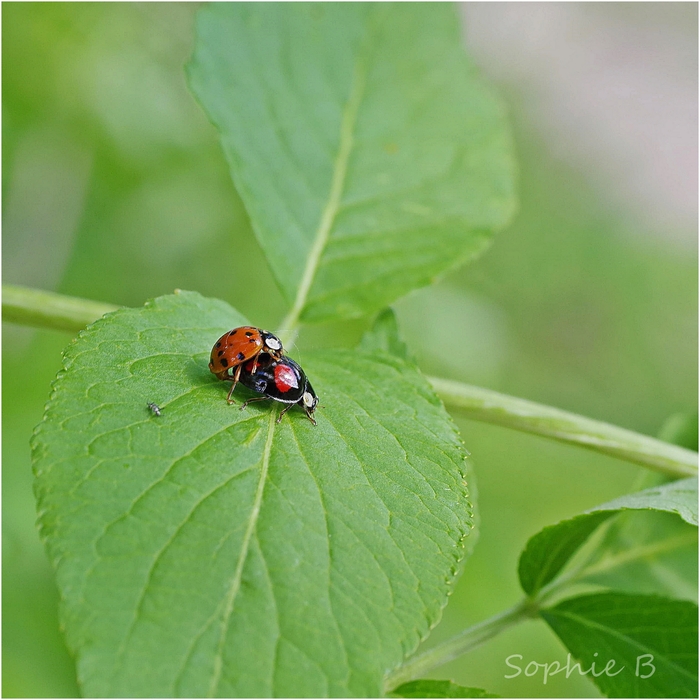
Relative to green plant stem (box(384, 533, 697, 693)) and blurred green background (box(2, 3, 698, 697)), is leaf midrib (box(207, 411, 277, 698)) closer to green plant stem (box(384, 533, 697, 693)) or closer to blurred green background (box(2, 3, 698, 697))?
green plant stem (box(384, 533, 697, 693))

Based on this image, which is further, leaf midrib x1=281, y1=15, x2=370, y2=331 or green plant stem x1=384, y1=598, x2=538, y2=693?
leaf midrib x1=281, y1=15, x2=370, y2=331

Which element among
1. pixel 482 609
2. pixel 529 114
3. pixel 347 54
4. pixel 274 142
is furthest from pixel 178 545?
pixel 529 114

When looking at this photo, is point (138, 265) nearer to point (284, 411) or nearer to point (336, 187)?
point (336, 187)

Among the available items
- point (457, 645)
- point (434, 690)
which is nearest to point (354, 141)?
point (457, 645)

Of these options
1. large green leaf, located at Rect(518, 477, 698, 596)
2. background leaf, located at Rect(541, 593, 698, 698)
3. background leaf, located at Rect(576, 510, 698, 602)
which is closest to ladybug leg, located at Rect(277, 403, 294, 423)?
large green leaf, located at Rect(518, 477, 698, 596)

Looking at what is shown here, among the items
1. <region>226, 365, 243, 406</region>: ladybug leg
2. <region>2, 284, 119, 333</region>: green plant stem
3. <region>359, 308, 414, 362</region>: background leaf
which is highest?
<region>226, 365, 243, 406</region>: ladybug leg

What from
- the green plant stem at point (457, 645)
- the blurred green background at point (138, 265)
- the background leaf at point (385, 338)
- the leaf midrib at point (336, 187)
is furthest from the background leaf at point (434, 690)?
the blurred green background at point (138, 265)
